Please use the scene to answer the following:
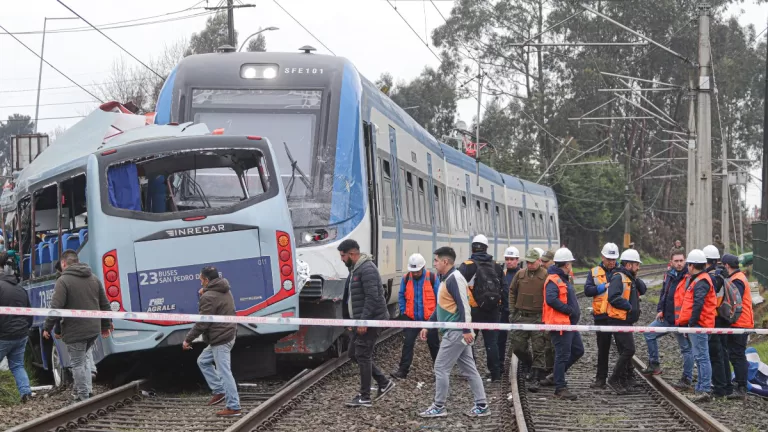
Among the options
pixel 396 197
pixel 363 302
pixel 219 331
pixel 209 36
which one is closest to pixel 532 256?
pixel 363 302

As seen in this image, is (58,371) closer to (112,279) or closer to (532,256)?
(112,279)

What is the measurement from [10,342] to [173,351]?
5.38 feet

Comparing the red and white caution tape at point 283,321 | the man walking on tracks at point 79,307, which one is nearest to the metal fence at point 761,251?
the red and white caution tape at point 283,321

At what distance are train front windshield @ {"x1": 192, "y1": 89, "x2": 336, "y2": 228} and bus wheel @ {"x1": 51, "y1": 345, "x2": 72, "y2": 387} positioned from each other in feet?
10.00

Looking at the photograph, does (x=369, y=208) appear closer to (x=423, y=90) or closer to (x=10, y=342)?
(x=10, y=342)

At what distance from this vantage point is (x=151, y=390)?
447 inches

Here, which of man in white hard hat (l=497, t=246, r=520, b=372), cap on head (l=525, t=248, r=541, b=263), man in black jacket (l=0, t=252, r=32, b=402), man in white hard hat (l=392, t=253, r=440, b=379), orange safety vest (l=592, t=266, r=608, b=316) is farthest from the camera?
man in white hard hat (l=497, t=246, r=520, b=372)

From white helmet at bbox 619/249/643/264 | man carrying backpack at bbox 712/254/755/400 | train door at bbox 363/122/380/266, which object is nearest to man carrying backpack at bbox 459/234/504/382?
train door at bbox 363/122/380/266

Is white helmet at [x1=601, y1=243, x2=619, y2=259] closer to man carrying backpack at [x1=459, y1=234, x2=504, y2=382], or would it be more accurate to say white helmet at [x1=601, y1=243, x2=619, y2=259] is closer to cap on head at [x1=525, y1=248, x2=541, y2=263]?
cap on head at [x1=525, y1=248, x2=541, y2=263]

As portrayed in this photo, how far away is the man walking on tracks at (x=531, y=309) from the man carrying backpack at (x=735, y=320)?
6.21ft

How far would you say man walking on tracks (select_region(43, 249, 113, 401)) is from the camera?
10.3 meters

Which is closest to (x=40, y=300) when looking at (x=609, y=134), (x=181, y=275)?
(x=181, y=275)

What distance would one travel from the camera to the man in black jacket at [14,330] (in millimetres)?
10961

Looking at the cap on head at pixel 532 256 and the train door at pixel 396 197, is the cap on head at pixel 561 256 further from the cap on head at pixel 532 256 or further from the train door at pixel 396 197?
the train door at pixel 396 197
